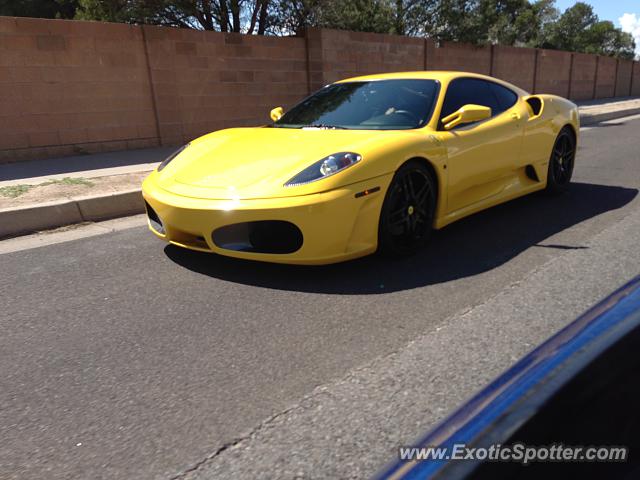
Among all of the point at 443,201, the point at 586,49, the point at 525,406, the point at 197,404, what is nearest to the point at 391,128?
the point at 443,201

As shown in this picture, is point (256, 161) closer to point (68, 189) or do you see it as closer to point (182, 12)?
point (68, 189)

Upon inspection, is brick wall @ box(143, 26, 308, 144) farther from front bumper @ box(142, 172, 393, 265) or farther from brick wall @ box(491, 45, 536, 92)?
brick wall @ box(491, 45, 536, 92)

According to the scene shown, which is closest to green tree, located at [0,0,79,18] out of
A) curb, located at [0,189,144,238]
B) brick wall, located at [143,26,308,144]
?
brick wall, located at [143,26,308,144]

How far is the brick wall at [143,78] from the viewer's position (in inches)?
324

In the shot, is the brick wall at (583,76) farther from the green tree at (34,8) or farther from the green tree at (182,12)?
the green tree at (34,8)

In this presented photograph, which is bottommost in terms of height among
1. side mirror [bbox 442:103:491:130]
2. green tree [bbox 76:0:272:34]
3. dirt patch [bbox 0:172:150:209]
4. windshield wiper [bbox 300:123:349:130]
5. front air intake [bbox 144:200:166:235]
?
dirt patch [bbox 0:172:150:209]

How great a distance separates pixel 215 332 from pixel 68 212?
10.7 feet

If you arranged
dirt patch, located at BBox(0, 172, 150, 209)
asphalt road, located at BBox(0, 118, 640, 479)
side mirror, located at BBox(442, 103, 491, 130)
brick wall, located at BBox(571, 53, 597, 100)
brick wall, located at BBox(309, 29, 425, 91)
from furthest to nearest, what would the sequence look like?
brick wall, located at BBox(571, 53, 597, 100)
brick wall, located at BBox(309, 29, 425, 91)
dirt patch, located at BBox(0, 172, 150, 209)
side mirror, located at BBox(442, 103, 491, 130)
asphalt road, located at BBox(0, 118, 640, 479)

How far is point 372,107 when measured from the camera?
4.46m

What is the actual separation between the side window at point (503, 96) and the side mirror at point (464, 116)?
0.88m

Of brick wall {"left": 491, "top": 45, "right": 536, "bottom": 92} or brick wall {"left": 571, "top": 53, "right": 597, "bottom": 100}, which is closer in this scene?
brick wall {"left": 491, "top": 45, "right": 536, "bottom": 92}

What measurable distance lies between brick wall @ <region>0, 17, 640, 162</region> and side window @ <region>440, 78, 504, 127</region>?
6424mm

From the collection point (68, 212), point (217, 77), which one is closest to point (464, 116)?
point (68, 212)

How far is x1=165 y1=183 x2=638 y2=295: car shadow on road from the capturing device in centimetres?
352
